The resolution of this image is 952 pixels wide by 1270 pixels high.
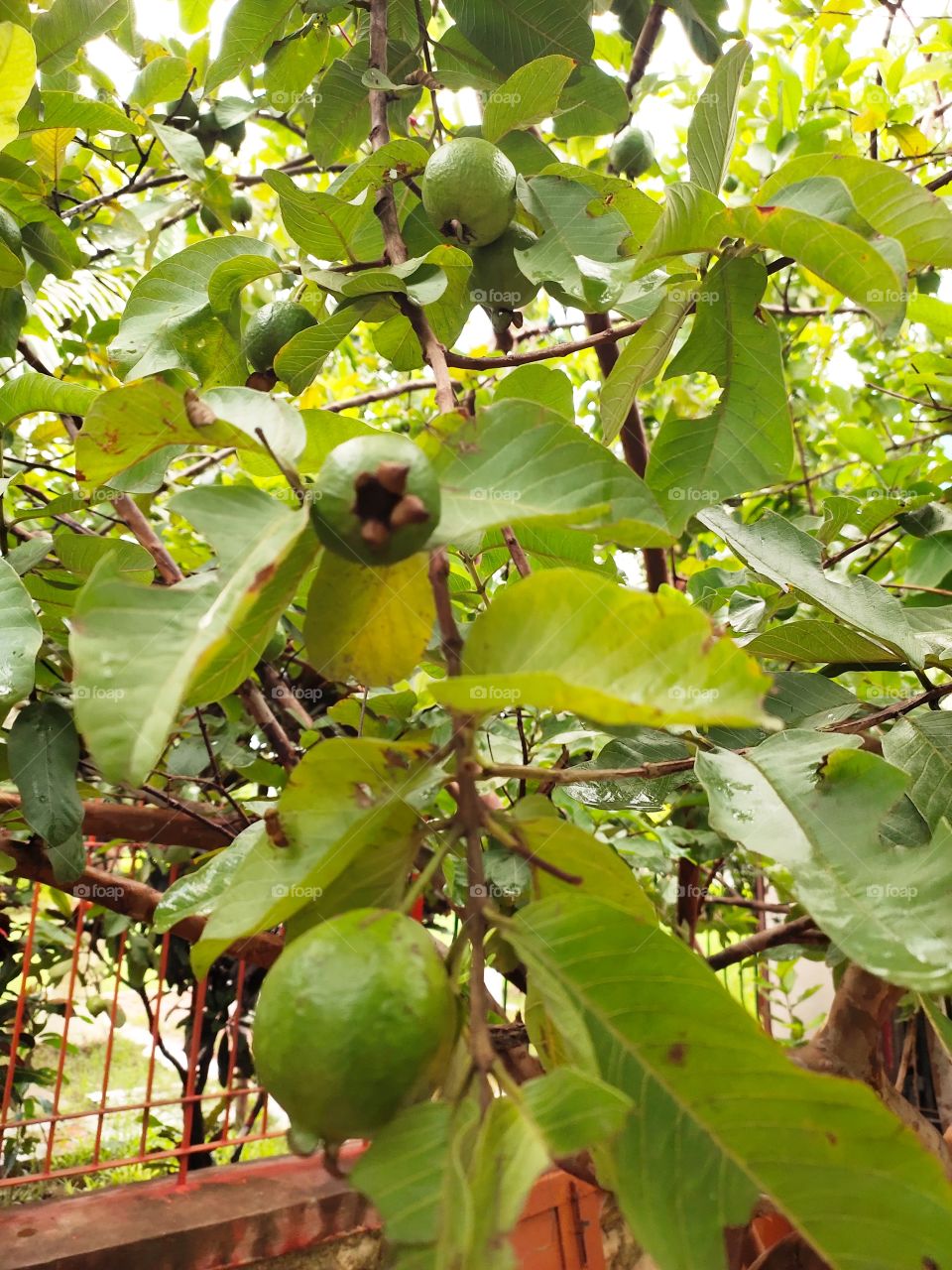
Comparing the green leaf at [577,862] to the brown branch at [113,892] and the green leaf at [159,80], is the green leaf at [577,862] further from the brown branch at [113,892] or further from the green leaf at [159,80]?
the green leaf at [159,80]

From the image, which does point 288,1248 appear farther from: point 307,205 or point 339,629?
point 307,205

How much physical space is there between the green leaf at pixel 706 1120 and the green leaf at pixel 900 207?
0.46 metres

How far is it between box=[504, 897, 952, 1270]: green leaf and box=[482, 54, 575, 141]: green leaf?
2.25 feet

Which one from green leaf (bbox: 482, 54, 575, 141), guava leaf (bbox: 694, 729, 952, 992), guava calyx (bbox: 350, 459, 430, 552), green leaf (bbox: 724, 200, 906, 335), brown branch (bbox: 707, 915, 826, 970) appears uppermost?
green leaf (bbox: 482, 54, 575, 141)

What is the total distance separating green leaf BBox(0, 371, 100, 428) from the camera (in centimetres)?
88

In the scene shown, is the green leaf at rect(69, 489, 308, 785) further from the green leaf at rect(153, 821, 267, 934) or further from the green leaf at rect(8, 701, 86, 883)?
the green leaf at rect(8, 701, 86, 883)

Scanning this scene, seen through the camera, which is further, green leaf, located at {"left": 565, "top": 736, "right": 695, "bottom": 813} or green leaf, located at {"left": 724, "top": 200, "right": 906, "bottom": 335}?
green leaf, located at {"left": 565, "top": 736, "right": 695, "bottom": 813}

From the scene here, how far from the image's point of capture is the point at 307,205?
2.42ft

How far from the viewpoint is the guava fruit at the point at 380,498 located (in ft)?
1.46

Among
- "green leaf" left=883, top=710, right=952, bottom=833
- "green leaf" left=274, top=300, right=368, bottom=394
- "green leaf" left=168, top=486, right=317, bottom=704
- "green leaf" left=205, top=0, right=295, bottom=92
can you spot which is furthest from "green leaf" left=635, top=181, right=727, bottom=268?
"green leaf" left=205, top=0, right=295, bottom=92

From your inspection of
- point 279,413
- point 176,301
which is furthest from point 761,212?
point 176,301

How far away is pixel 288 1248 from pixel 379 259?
1.78 metres

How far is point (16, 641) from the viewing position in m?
0.69

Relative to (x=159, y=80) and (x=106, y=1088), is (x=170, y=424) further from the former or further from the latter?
(x=106, y=1088)
